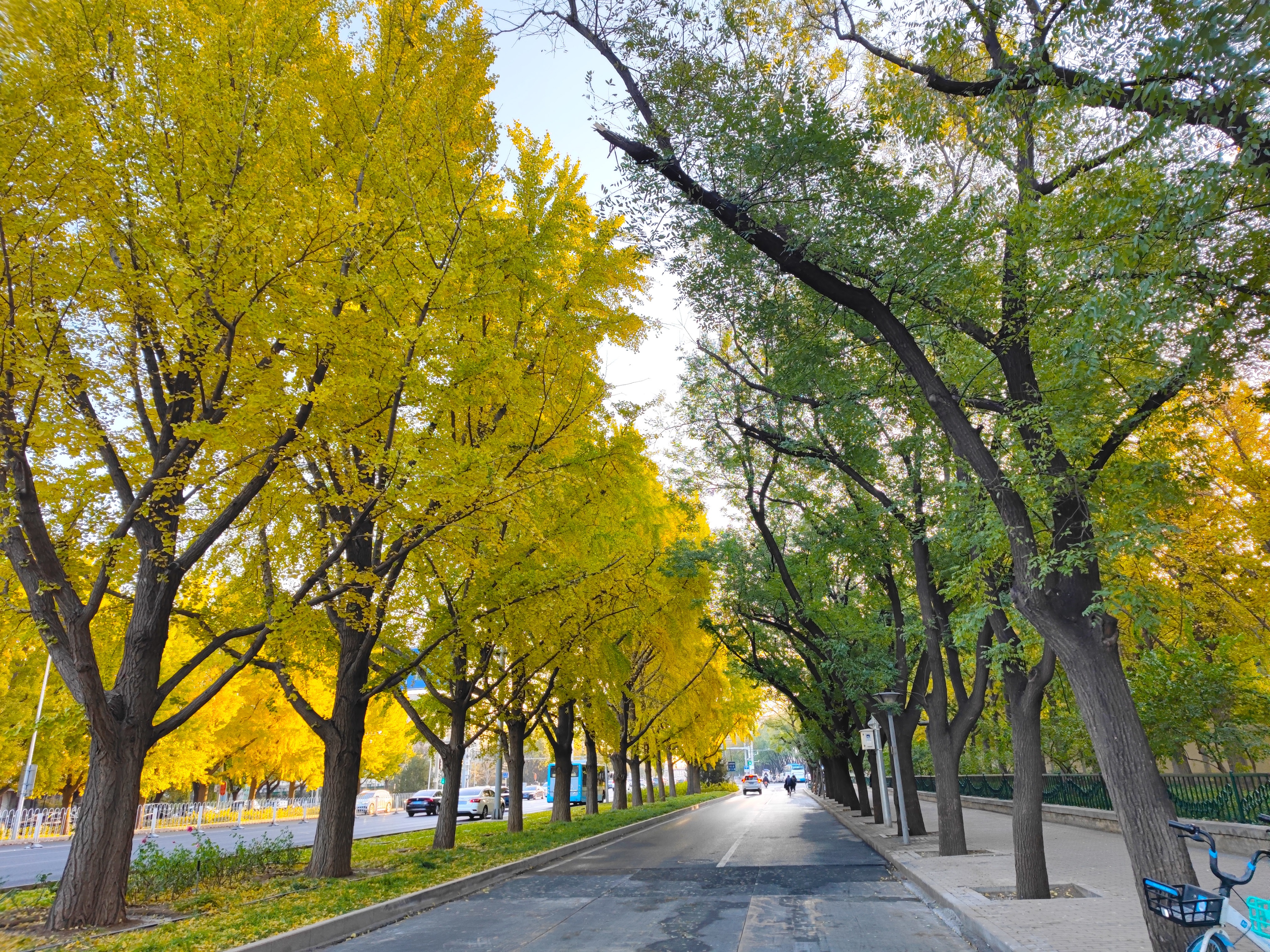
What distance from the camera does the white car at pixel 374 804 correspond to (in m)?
44.2

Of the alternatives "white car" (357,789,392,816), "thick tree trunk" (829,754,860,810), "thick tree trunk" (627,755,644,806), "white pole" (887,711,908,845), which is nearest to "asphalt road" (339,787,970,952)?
"white pole" (887,711,908,845)

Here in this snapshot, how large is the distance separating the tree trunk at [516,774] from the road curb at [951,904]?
30.8 ft

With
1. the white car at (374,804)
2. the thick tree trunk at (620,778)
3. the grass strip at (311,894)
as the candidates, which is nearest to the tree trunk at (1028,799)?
the grass strip at (311,894)

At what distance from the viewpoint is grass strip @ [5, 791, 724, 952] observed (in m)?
7.31

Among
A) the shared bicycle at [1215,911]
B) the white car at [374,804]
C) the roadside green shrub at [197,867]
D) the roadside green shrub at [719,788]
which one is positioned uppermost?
the shared bicycle at [1215,911]

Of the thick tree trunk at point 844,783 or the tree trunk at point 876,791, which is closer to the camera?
the tree trunk at point 876,791

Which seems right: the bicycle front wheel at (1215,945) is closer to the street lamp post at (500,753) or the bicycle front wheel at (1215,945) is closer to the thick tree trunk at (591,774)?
the street lamp post at (500,753)

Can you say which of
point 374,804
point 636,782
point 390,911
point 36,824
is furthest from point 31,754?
point 374,804

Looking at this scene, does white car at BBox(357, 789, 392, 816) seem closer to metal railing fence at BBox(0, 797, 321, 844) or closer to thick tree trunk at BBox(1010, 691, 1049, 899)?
metal railing fence at BBox(0, 797, 321, 844)

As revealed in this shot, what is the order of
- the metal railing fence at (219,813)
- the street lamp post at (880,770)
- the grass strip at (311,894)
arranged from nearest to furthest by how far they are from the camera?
the grass strip at (311,894) < the street lamp post at (880,770) < the metal railing fence at (219,813)

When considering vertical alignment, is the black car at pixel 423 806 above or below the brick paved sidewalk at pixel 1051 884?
below

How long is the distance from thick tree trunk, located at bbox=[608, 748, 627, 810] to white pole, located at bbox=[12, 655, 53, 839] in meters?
18.2

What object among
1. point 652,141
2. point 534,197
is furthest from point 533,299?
point 652,141

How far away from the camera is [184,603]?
39.5ft
